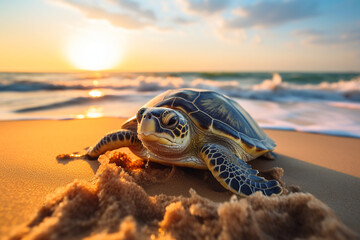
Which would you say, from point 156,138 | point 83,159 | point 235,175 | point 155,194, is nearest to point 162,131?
point 156,138

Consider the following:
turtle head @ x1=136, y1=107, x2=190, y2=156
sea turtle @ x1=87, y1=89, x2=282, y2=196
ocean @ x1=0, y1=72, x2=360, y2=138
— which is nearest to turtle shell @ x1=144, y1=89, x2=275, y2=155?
sea turtle @ x1=87, y1=89, x2=282, y2=196

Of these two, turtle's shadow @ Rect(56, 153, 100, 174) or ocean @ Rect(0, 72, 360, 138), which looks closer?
turtle's shadow @ Rect(56, 153, 100, 174)

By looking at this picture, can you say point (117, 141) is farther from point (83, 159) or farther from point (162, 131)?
point (162, 131)

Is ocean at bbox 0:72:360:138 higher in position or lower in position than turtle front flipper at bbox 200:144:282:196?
lower

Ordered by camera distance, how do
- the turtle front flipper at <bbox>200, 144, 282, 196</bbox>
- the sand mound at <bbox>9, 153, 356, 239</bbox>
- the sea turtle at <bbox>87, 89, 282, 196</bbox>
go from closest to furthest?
the sand mound at <bbox>9, 153, 356, 239</bbox> → the turtle front flipper at <bbox>200, 144, 282, 196</bbox> → the sea turtle at <bbox>87, 89, 282, 196</bbox>

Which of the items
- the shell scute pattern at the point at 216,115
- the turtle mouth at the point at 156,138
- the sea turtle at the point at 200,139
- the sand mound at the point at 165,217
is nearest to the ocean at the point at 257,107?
the shell scute pattern at the point at 216,115

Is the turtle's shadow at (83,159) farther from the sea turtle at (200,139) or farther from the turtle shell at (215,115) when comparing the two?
the turtle shell at (215,115)

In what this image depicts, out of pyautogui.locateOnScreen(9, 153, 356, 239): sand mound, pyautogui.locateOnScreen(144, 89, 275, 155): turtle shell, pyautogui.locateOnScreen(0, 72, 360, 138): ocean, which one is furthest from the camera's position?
pyautogui.locateOnScreen(0, 72, 360, 138): ocean

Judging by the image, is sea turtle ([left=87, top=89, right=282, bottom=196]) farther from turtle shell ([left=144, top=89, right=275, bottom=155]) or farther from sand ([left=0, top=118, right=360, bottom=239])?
sand ([left=0, top=118, right=360, bottom=239])
